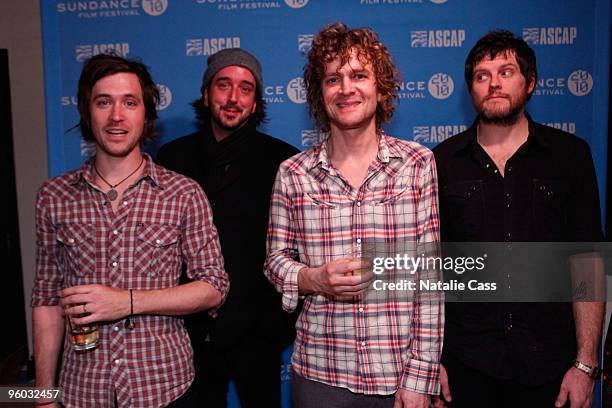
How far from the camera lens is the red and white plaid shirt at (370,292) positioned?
1607 millimetres

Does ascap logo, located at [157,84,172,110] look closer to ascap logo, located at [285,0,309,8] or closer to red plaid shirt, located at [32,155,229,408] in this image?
ascap logo, located at [285,0,309,8]

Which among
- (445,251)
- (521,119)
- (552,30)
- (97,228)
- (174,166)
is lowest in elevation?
(445,251)

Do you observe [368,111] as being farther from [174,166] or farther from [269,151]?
[174,166]

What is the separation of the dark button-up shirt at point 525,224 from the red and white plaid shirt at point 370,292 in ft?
1.03

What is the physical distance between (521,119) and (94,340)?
178 cm

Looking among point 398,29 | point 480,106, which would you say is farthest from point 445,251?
point 398,29

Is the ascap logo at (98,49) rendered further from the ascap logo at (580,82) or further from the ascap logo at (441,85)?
the ascap logo at (580,82)

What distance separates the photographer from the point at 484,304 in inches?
74.5

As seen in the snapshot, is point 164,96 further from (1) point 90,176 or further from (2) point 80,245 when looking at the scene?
(2) point 80,245

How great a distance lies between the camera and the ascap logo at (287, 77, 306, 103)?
261 centimetres

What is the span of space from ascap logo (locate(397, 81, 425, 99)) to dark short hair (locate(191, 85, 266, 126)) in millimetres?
745

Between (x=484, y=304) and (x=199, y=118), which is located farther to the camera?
(x=199, y=118)

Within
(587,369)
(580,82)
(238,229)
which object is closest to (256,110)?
(238,229)

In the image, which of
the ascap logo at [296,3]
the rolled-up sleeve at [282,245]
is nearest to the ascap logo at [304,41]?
the ascap logo at [296,3]
